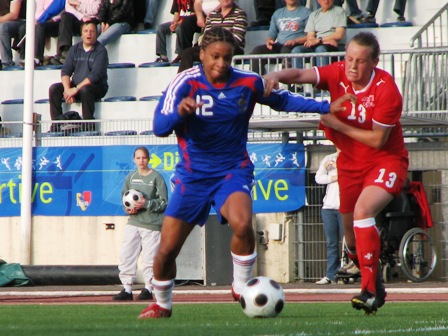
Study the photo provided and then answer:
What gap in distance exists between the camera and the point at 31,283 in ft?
57.4

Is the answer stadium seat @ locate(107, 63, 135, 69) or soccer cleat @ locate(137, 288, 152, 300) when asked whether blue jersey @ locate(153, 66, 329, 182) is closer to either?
soccer cleat @ locate(137, 288, 152, 300)

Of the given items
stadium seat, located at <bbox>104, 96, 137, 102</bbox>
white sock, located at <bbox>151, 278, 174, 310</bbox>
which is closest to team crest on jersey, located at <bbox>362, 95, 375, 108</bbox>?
white sock, located at <bbox>151, 278, 174, 310</bbox>

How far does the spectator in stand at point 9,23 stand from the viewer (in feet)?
73.9

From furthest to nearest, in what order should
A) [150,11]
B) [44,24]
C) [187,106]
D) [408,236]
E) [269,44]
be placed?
[44,24], [150,11], [269,44], [408,236], [187,106]

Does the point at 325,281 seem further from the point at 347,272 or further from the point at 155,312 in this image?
the point at 155,312

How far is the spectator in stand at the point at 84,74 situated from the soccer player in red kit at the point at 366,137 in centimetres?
1101

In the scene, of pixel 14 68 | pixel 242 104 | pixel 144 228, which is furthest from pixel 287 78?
pixel 14 68

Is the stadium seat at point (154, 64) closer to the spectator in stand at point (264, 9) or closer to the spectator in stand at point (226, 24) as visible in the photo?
the spectator in stand at point (226, 24)

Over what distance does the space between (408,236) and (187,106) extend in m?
8.93

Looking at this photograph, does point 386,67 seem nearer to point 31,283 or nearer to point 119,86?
point 119,86

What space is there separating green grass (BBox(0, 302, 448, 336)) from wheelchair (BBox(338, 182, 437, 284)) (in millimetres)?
5585

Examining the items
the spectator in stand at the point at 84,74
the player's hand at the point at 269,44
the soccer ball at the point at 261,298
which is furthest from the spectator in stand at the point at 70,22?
the soccer ball at the point at 261,298

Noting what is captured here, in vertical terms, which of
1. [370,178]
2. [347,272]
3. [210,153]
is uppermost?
[210,153]

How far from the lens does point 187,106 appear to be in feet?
25.4
